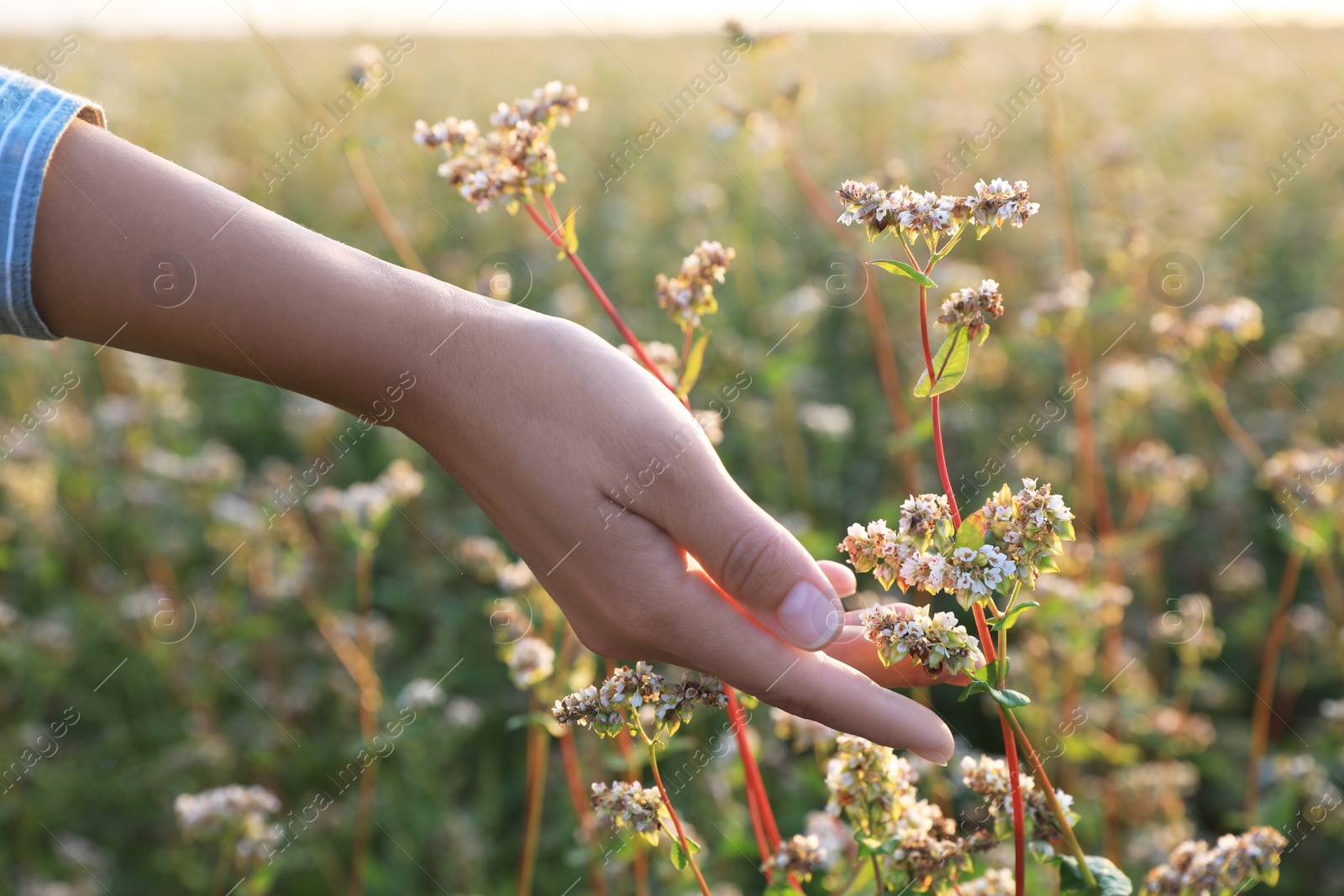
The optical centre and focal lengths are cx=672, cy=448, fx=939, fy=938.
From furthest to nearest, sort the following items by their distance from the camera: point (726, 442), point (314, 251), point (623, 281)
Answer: point (623, 281) → point (726, 442) → point (314, 251)

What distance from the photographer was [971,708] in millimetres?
3584

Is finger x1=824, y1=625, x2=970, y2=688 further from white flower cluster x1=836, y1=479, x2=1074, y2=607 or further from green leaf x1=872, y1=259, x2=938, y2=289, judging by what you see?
green leaf x1=872, y1=259, x2=938, y2=289

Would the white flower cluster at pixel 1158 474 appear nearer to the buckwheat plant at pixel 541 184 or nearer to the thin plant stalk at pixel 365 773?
the buckwheat plant at pixel 541 184

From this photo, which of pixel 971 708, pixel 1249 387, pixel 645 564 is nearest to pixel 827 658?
pixel 645 564

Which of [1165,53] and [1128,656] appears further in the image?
[1165,53]

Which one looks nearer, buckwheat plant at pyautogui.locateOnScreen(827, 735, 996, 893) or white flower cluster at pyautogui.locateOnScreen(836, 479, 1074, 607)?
white flower cluster at pyautogui.locateOnScreen(836, 479, 1074, 607)

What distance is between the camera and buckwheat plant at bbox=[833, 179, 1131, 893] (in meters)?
1.27

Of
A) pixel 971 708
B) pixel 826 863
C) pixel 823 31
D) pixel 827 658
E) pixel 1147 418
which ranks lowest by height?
pixel 826 863

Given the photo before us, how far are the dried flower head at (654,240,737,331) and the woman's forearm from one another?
1.27ft

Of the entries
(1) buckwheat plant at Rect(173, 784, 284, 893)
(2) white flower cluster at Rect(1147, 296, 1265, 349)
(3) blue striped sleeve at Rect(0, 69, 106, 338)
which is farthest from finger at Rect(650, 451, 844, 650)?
(2) white flower cluster at Rect(1147, 296, 1265, 349)

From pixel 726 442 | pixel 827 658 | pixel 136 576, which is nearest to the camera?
pixel 827 658

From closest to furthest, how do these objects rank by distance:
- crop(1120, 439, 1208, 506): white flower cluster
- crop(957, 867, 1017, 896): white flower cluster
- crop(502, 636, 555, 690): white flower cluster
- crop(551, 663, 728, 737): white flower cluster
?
crop(551, 663, 728, 737): white flower cluster, crop(957, 867, 1017, 896): white flower cluster, crop(502, 636, 555, 690): white flower cluster, crop(1120, 439, 1208, 506): white flower cluster

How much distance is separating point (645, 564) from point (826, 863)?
0.65 metres

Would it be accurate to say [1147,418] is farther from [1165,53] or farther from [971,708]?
[1165,53]
